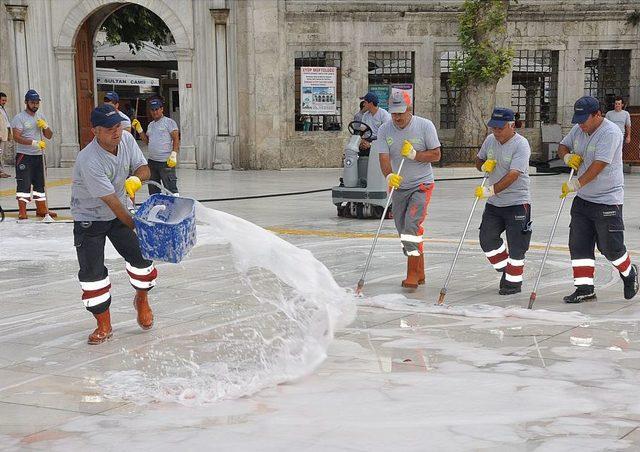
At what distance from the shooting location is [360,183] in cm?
1360

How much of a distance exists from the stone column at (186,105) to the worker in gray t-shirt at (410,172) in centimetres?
1588

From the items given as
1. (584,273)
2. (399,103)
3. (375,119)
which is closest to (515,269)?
(584,273)

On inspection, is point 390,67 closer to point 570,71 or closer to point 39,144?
point 570,71

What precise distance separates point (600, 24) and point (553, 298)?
1857 centimetres

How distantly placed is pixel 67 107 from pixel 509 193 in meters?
18.4

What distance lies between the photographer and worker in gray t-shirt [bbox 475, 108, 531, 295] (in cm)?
809

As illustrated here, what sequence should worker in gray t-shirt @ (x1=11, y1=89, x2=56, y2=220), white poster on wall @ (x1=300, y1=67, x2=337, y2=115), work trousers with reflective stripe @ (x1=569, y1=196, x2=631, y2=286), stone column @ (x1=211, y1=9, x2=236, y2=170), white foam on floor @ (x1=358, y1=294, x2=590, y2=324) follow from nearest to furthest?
white foam on floor @ (x1=358, y1=294, x2=590, y2=324)
work trousers with reflective stripe @ (x1=569, y1=196, x2=631, y2=286)
worker in gray t-shirt @ (x1=11, y1=89, x2=56, y2=220)
stone column @ (x1=211, y1=9, x2=236, y2=170)
white poster on wall @ (x1=300, y1=67, x2=337, y2=115)

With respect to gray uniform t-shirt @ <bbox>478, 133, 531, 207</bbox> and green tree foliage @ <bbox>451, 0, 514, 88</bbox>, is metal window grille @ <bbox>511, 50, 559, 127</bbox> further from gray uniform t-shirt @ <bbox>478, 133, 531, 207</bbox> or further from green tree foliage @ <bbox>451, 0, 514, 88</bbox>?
gray uniform t-shirt @ <bbox>478, 133, 531, 207</bbox>

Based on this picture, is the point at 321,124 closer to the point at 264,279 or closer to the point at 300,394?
the point at 264,279

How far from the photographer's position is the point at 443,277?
9.03m

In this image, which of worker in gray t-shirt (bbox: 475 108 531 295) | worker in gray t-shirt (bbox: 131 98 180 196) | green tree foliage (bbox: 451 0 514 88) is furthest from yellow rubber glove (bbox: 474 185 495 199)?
green tree foliage (bbox: 451 0 514 88)

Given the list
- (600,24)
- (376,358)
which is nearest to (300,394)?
(376,358)

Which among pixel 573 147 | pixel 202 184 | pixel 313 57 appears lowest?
pixel 202 184

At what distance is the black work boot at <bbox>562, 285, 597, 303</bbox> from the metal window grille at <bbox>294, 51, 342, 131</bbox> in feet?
55.6
